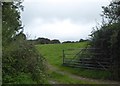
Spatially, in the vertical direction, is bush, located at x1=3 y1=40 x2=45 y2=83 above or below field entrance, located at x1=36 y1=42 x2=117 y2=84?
above

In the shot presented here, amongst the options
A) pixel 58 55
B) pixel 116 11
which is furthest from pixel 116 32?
pixel 58 55

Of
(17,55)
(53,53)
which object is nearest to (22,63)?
(17,55)

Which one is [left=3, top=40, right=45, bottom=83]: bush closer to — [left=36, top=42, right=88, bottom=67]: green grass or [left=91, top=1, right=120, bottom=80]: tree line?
[left=91, top=1, right=120, bottom=80]: tree line

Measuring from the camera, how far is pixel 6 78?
1766 centimetres

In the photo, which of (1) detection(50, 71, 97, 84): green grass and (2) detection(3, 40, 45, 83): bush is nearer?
(2) detection(3, 40, 45, 83): bush

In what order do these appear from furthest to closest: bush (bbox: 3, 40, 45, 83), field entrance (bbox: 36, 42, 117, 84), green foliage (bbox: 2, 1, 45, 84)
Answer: field entrance (bbox: 36, 42, 117, 84) < bush (bbox: 3, 40, 45, 83) < green foliage (bbox: 2, 1, 45, 84)

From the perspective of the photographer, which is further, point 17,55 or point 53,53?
point 53,53

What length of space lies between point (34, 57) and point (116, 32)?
7513 mm

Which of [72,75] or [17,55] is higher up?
[17,55]

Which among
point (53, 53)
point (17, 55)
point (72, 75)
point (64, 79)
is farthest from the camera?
point (53, 53)

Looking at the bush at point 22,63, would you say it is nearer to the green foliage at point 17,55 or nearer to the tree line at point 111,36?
the green foliage at point 17,55

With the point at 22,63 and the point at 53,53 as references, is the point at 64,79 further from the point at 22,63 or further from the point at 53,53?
the point at 53,53

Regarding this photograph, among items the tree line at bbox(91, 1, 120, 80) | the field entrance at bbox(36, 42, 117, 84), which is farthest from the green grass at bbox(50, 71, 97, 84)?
the tree line at bbox(91, 1, 120, 80)

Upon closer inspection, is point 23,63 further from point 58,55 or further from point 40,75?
point 58,55
